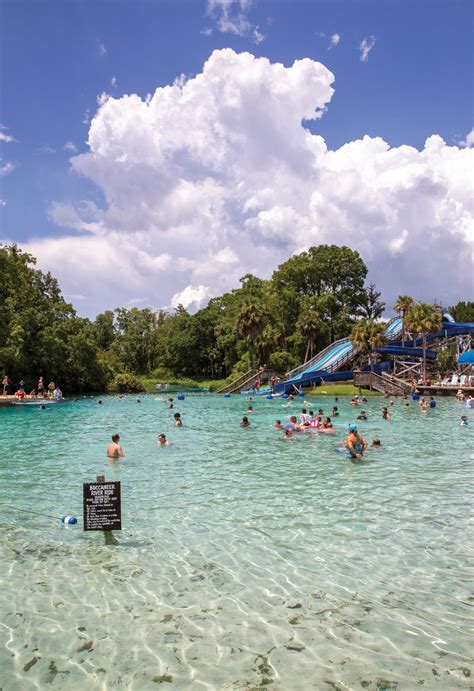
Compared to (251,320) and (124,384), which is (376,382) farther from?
(124,384)

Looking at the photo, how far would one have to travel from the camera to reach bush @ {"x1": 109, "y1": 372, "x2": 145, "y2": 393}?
236 ft

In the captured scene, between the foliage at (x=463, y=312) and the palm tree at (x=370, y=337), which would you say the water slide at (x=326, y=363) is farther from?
the foliage at (x=463, y=312)

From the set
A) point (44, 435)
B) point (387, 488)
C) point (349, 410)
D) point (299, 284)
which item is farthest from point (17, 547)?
point (299, 284)

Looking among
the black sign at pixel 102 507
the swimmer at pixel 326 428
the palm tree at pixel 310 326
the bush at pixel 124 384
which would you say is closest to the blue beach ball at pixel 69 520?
the black sign at pixel 102 507

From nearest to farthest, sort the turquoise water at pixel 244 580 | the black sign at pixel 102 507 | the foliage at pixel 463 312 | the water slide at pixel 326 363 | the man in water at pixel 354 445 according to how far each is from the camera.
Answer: the turquoise water at pixel 244 580 → the black sign at pixel 102 507 → the man in water at pixel 354 445 → the water slide at pixel 326 363 → the foliage at pixel 463 312

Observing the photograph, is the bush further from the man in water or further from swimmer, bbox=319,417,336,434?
the man in water

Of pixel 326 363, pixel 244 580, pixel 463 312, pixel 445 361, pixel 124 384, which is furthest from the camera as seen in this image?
pixel 463 312

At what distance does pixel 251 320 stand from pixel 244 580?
58677 millimetres

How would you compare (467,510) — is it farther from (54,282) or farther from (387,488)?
(54,282)

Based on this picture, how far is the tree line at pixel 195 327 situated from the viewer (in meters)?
56.6

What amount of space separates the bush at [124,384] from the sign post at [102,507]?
212 ft

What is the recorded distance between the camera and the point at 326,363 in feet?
208

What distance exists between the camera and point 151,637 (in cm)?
603

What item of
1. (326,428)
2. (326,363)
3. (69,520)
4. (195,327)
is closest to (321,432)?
(326,428)
